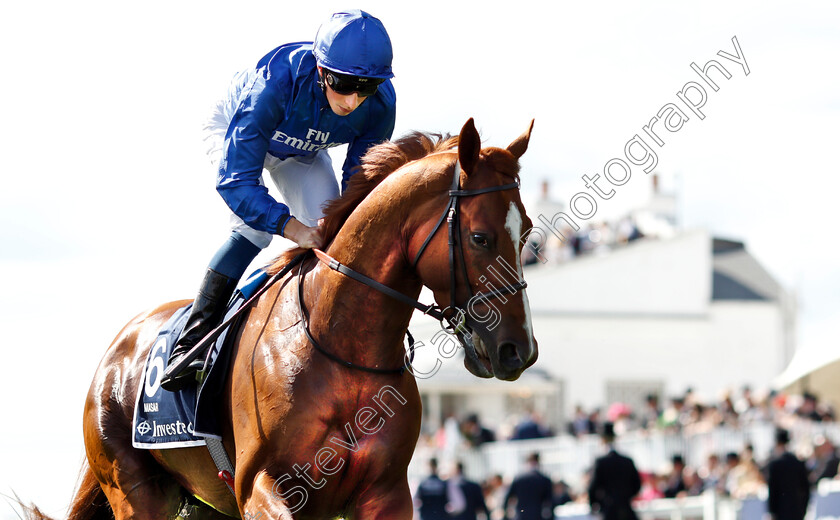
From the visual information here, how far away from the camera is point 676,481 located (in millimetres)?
13578

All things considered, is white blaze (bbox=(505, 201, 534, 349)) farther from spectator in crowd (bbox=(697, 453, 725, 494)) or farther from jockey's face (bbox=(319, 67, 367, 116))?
spectator in crowd (bbox=(697, 453, 725, 494))

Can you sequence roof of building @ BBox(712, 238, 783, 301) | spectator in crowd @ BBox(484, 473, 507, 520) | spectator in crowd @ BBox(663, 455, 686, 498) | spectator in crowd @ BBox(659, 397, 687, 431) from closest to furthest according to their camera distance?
spectator in crowd @ BBox(663, 455, 686, 498), spectator in crowd @ BBox(484, 473, 507, 520), spectator in crowd @ BBox(659, 397, 687, 431), roof of building @ BBox(712, 238, 783, 301)

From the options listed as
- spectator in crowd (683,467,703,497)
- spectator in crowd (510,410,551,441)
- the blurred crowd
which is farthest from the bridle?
spectator in crowd (510,410,551,441)

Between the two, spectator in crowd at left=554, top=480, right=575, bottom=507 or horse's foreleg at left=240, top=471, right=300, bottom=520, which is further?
spectator in crowd at left=554, top=480, right=575, bottom=507

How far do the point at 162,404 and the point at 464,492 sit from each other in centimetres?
790

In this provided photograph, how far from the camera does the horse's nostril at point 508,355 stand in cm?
414

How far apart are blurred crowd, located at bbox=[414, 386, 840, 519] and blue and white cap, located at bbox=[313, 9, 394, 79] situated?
318 inches

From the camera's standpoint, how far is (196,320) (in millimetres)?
5055

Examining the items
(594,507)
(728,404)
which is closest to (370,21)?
(594,507)

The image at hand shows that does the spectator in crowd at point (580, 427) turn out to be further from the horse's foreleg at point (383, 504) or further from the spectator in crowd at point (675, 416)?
the horse's foreleg at point (383, 504)

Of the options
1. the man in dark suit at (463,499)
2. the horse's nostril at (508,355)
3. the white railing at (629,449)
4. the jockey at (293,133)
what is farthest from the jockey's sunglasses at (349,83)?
the white railing at (629,449)

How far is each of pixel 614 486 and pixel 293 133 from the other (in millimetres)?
7970

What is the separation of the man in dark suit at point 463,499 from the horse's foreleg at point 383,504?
841 centimetres

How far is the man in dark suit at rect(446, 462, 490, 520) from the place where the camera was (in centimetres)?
1272
